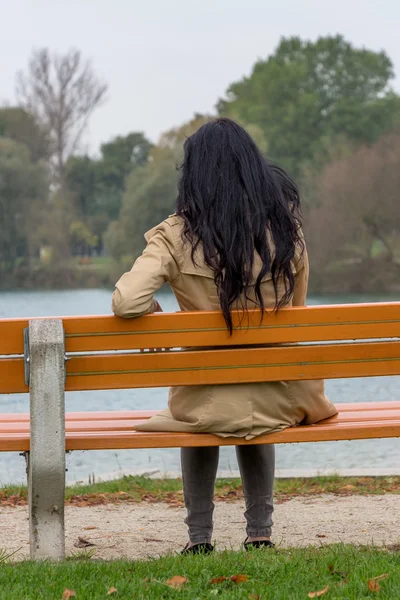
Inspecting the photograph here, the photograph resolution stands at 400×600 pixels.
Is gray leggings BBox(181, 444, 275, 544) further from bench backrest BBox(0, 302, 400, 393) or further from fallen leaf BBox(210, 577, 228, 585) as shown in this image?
fallen leaf BBox(210, 577, 228, 585)

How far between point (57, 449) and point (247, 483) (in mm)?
779

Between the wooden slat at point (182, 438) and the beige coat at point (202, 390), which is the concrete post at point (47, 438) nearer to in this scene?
the wooden slat at point (182, 438)

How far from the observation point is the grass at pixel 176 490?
19.2ft

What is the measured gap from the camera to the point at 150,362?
A: 385 centimetres

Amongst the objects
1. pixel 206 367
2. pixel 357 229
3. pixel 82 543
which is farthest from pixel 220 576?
pixel 357 229

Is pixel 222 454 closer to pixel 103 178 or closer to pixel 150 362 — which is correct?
pixel 150 362

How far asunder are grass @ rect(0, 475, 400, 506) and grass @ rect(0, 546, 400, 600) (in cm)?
199

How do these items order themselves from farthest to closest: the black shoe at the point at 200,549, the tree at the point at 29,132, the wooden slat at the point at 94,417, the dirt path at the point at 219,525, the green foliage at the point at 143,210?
the tree at the point at 29,132 → the green foliage at the point at 143,210 → the dirt path at the point at 219,525 → the wooden slat at the point at 94,417 → the black shoe at the point at 200,549

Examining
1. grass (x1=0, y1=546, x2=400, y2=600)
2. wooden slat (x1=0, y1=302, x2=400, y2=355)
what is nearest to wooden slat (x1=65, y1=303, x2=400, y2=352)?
wooden slat (x1=0, y1=302, x2=400, y2=355)

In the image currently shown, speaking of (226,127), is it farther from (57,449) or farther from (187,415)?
(57,449)

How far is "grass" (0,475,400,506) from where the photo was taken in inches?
230

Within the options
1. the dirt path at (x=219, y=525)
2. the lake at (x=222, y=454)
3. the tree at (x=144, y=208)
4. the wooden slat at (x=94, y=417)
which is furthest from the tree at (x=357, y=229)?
the wooden slat at (x=94, y=417)

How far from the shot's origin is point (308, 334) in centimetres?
386

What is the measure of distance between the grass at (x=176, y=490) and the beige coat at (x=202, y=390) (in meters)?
1.87
